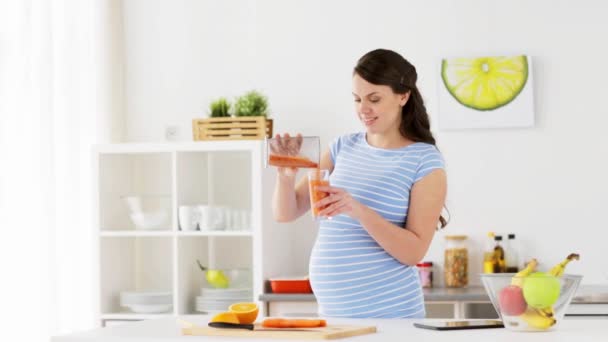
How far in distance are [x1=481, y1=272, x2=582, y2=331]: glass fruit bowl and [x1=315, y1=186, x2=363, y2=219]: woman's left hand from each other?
1.44 ft

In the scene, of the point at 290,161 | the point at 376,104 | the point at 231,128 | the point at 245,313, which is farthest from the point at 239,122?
the point at 245,313

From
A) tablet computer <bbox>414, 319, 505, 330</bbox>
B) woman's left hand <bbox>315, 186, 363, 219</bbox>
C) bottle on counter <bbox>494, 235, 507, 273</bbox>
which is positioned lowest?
bottle on counter <bbox>494, 235, 507, 273</bbox>

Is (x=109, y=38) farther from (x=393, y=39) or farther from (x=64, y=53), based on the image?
(x=393, y=39)

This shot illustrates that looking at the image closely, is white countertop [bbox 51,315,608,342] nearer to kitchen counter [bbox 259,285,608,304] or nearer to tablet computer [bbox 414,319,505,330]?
tablet computer [bbox 414,319,505,330]

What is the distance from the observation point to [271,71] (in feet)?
15.0

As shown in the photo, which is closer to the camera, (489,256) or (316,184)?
(316,184)

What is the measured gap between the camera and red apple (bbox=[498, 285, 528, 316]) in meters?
2.03

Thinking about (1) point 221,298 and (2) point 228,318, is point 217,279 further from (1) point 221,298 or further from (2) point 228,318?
(2) point 228,318

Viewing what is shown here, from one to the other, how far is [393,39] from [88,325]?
6.15 feet

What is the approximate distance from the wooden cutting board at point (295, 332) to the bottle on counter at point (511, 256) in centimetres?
219

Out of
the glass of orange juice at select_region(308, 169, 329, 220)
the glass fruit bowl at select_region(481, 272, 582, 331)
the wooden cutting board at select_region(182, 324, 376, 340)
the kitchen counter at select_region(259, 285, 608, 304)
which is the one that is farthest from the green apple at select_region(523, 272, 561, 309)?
the kitchen counter at select_region(259, 285, 608, 304)

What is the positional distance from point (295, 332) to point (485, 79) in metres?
2.56

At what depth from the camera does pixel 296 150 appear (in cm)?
242

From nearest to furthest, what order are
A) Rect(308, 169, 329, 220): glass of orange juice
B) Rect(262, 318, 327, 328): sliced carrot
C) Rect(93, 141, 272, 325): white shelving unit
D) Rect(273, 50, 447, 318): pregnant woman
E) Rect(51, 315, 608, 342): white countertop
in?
Rect(51, 315, 608, 342): white countertop
Rect(262, 318, 327, 328): sliced carrot
Rect(308, 169, 329, 220): glass of orange juice
Rect(273, 50, 447, 318): pregnant woman
Rect(93, 141, 272, 325): white shelving unit
